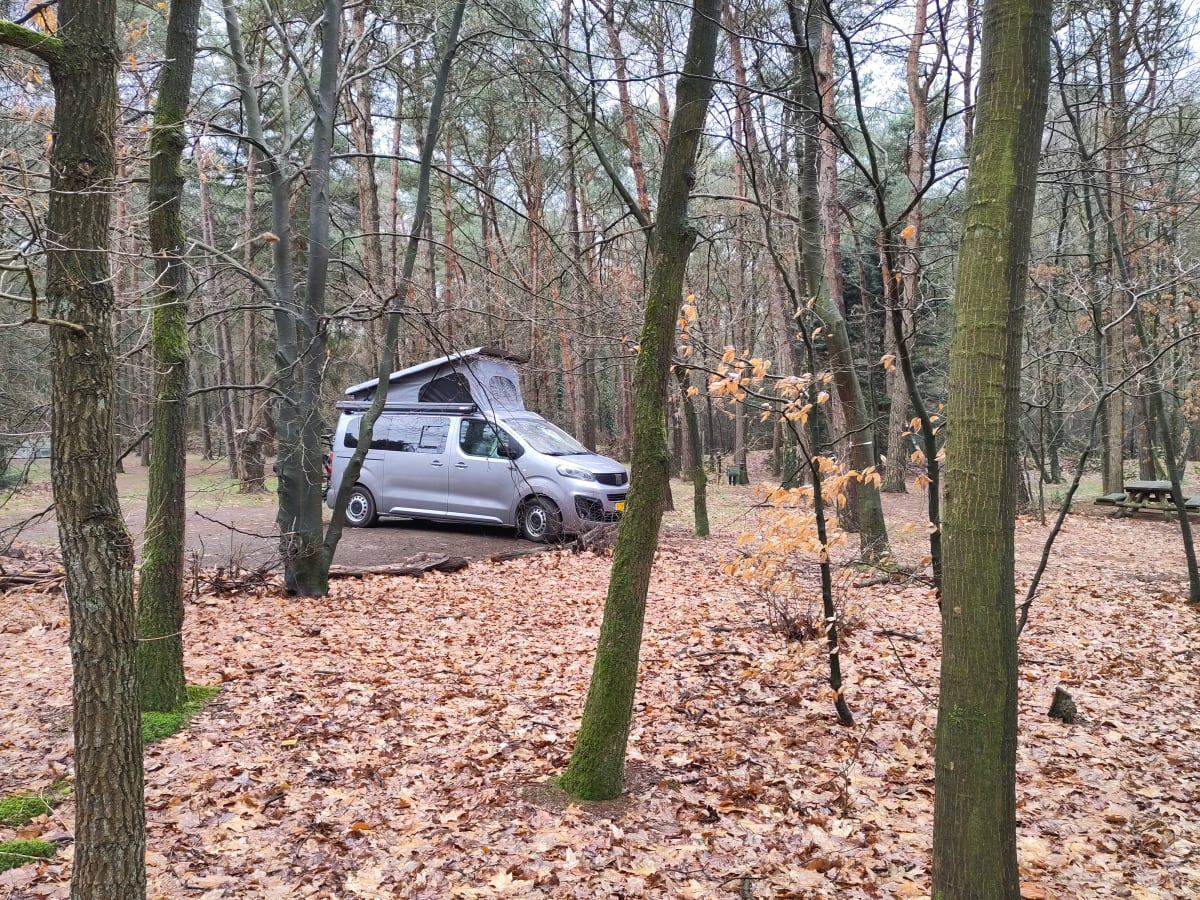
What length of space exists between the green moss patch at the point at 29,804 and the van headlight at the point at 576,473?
24.4 feet

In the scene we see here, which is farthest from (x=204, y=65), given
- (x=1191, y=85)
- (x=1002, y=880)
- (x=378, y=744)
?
(x=1002, y=880)

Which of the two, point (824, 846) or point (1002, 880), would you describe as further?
point (824, 846)

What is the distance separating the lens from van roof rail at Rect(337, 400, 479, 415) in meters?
11.3

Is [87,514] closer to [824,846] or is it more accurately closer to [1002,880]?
[1002,880]

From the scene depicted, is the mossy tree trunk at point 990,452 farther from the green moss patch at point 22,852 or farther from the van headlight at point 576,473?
the van headlight at point 576,473

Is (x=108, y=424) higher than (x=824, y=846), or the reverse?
(x=108, y=424)

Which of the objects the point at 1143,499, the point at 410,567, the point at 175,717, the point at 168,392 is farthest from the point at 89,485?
the point at 1143,499

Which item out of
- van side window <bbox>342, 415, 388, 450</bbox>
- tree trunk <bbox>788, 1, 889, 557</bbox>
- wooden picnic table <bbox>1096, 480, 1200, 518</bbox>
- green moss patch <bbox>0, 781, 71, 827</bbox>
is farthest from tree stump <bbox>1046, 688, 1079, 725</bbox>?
wooden picnic table <bbox>1096, 480, 1200, 518</bbox>

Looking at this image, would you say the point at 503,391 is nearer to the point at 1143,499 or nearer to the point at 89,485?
the point at 89,485

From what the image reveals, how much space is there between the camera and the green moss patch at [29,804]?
3156mm

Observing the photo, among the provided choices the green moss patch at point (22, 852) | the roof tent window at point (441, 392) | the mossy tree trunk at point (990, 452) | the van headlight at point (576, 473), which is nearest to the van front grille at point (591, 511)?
the van headlight at point (576, 473)

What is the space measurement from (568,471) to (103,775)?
27.5 ft

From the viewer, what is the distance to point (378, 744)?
4102mm

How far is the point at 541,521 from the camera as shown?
35.6ft
